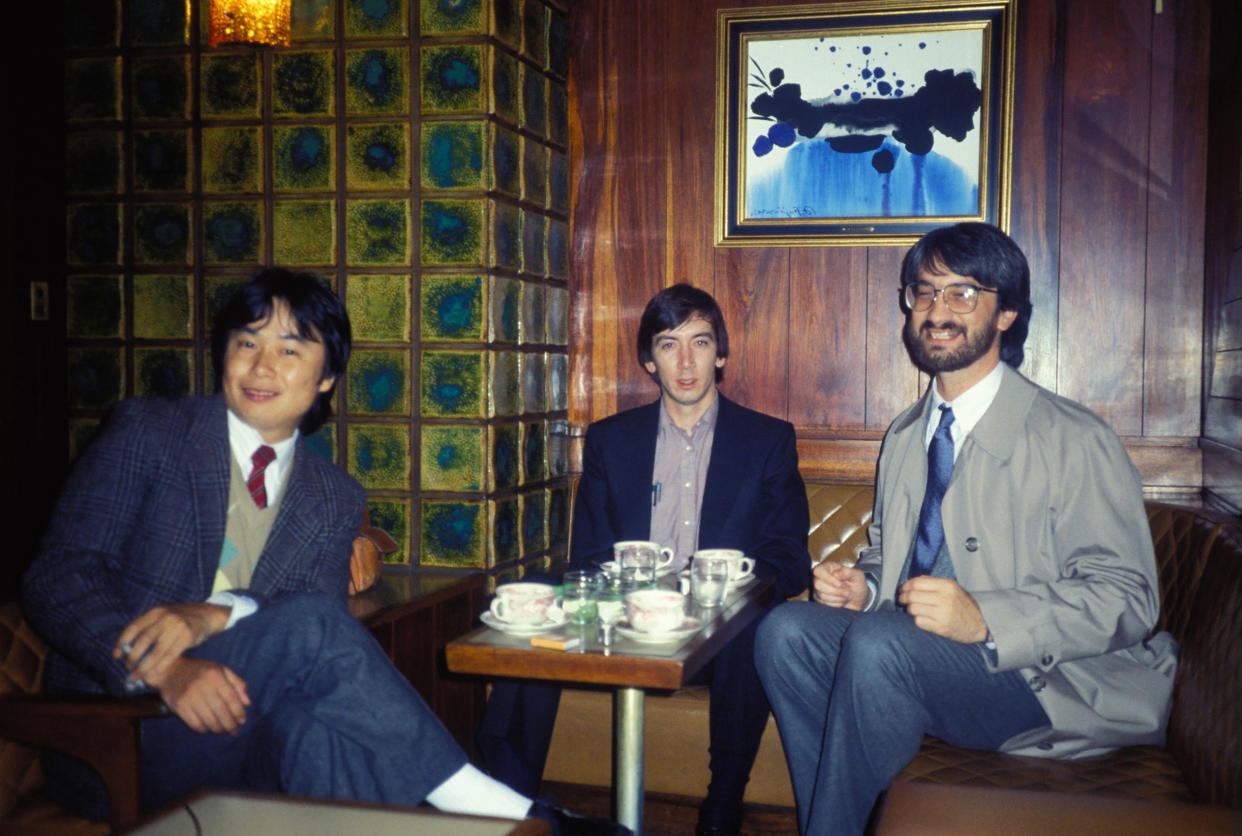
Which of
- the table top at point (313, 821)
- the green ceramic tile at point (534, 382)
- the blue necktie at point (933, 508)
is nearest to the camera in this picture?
the table top at point (313, 821)

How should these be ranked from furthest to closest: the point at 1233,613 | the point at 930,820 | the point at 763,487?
1. the point at 763,487
2. the point at 1233,613
3. the point at 930,820

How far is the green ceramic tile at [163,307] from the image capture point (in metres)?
3.06

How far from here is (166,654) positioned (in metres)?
1.74

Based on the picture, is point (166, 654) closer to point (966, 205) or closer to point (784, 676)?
point (784, 676)

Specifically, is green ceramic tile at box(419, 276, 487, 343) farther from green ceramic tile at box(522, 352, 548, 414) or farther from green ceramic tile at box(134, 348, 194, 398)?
green ceramic tile at box(134, 348, 194, 398)

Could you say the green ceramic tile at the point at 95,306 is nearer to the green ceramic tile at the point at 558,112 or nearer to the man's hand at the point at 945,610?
the green ceramic tile at the point at 558,112

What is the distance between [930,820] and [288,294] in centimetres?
162

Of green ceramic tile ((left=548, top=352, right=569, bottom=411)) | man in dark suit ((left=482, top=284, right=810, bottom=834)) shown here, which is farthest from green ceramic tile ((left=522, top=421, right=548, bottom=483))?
man in dark suit ((left=482, top=284, right=810, bottom=834))

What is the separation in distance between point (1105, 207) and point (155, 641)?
285 centimetres

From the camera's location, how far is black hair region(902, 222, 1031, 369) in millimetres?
2422

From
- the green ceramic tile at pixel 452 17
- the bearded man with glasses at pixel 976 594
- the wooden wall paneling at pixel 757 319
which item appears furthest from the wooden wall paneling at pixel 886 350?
the green ceramic tile at pixel 452 17

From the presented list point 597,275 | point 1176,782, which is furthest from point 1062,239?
point 1176,782

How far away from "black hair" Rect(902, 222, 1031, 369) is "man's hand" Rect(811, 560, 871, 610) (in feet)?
2.42

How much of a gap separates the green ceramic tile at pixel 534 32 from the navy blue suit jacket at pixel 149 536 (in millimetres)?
1587
